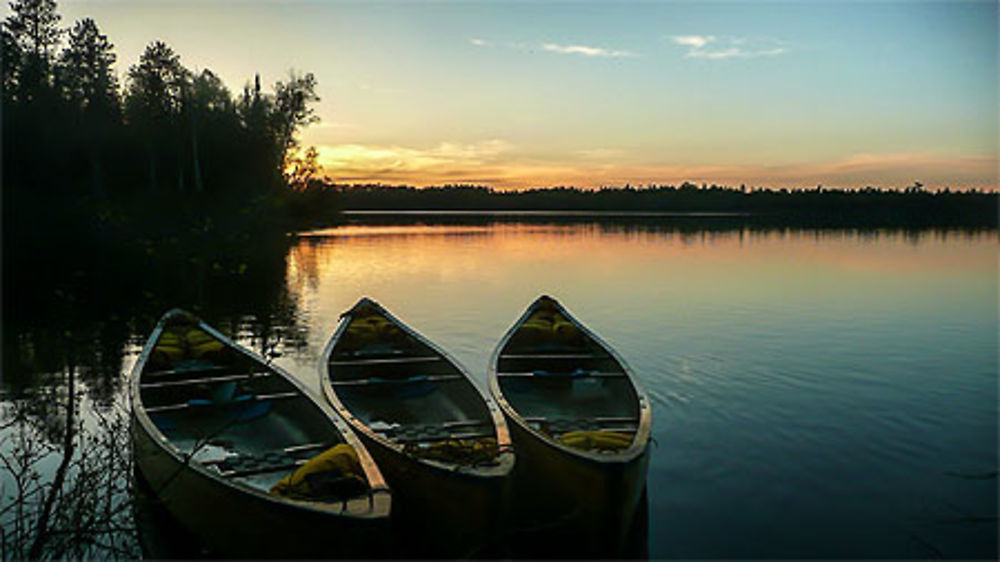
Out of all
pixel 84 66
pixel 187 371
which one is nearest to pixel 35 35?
pixel 84 66

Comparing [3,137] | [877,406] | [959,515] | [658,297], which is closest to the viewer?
[959,515]

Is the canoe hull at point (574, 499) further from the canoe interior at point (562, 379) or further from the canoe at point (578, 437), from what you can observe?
the canoe interior at point (562, 379)

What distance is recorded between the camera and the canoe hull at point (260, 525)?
6.18m

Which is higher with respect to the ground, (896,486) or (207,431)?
(207,431)

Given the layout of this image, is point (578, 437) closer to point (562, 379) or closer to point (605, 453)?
point (605, 453)

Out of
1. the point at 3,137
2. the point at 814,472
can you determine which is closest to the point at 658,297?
the point at 814,472

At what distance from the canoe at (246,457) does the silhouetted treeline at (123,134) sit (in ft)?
88.7

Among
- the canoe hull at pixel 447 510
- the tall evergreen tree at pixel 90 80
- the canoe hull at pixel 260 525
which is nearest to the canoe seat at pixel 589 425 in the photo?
the canoe hull at pixel 447 510

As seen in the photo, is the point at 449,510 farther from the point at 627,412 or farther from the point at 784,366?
the point at 784,366

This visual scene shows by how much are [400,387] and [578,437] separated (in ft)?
14.2

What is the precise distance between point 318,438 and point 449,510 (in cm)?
306

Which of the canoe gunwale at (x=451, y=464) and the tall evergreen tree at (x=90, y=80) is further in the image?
the tall evergreen tree at (x=90, y=80)

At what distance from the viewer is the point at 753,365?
57.9 feet

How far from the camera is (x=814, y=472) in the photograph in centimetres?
1076
